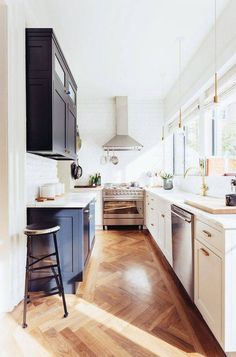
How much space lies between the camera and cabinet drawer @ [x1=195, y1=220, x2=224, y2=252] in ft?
4.49

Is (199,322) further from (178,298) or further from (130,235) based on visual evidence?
(130,235)

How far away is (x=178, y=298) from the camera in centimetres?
205

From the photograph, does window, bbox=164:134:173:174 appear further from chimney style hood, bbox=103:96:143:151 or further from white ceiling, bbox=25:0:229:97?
white ceiling, bbox=25:0:229:97

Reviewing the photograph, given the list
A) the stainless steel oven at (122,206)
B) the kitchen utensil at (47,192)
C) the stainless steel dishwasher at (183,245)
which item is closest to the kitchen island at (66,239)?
the kitchen utensil at (47,192)

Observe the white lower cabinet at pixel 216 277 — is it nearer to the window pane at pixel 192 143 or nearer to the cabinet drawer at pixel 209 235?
the cabinet drawer at pixel 209 235

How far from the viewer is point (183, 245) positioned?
2.04 meters

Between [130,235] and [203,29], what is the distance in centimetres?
332

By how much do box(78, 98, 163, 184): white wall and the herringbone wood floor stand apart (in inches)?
109

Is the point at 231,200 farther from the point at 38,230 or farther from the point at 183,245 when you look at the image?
the point at 38,230

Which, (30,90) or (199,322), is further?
(30,90)

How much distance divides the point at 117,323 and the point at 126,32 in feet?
10.1

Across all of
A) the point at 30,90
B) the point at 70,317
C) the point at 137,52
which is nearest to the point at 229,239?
the point at 70,317

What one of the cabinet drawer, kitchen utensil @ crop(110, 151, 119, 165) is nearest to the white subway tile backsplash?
the cabinet drawer

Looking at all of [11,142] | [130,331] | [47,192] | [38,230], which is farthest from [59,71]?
[130,331]
